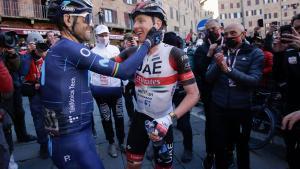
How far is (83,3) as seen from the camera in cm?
257

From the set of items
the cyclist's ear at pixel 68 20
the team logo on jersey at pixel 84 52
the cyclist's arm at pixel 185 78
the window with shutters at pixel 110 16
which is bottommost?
the cyclist's arm at pixel 185 78

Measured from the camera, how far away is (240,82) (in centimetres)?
362

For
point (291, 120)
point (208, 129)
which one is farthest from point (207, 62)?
point (291, 120)

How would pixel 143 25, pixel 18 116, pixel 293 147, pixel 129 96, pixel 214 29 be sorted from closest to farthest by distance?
pixel 143 25 < pixel 293 147 < pixel 214 29 < pixel 18 116 < pixel 129 96

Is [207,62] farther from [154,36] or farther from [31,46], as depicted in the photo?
[31,46]

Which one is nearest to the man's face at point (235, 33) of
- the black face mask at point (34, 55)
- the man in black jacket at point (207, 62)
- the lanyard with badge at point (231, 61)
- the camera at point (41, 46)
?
the lanyard with badge at point (231, 61)

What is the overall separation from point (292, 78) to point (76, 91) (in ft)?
8.86

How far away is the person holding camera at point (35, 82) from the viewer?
16.8 ft

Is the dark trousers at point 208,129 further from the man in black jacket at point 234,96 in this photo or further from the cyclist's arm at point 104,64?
the cyclist's arm at point 104,64

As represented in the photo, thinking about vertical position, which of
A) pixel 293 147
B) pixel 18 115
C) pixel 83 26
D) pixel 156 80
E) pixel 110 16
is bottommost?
pixel 293 147

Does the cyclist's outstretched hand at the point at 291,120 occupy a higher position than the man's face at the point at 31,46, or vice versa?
the man's face at the point at 31,46

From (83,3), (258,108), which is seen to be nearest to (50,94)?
(83,3)

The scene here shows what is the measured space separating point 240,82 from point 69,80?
6.99 feet

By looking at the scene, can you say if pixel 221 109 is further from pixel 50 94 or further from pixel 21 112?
pixel 21 112
